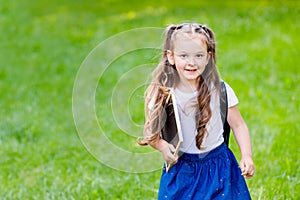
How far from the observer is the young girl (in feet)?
9.19

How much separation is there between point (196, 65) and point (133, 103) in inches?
139

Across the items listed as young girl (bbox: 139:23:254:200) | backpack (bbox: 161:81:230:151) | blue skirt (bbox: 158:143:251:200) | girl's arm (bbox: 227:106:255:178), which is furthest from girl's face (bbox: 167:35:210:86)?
blue skirt (bbox: 158:143:251:200)

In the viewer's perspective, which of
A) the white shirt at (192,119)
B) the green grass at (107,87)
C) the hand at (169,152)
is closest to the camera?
the hand at (169,152)

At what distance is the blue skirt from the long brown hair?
0.09 metres

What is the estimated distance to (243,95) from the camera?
625 centimetres

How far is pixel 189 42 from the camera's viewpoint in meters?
2.80

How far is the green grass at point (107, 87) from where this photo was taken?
14.2 feet

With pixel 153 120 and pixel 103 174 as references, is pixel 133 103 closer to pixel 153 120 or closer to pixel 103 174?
pixel 103 174

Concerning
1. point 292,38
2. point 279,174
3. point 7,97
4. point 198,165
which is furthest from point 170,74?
point 292,38

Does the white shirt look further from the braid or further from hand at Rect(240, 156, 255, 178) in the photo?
hand at Rect(240, 156, 255, 178)

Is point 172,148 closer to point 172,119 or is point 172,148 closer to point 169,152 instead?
point 169,152

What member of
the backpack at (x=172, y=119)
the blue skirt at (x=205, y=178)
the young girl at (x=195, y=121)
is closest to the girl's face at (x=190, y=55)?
the young girl at (x=195, y=121)

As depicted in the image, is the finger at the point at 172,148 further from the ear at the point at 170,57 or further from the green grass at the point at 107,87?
the green grass at the point at 107,87

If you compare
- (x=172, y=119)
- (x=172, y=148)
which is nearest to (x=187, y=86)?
(x=172, y=119)
